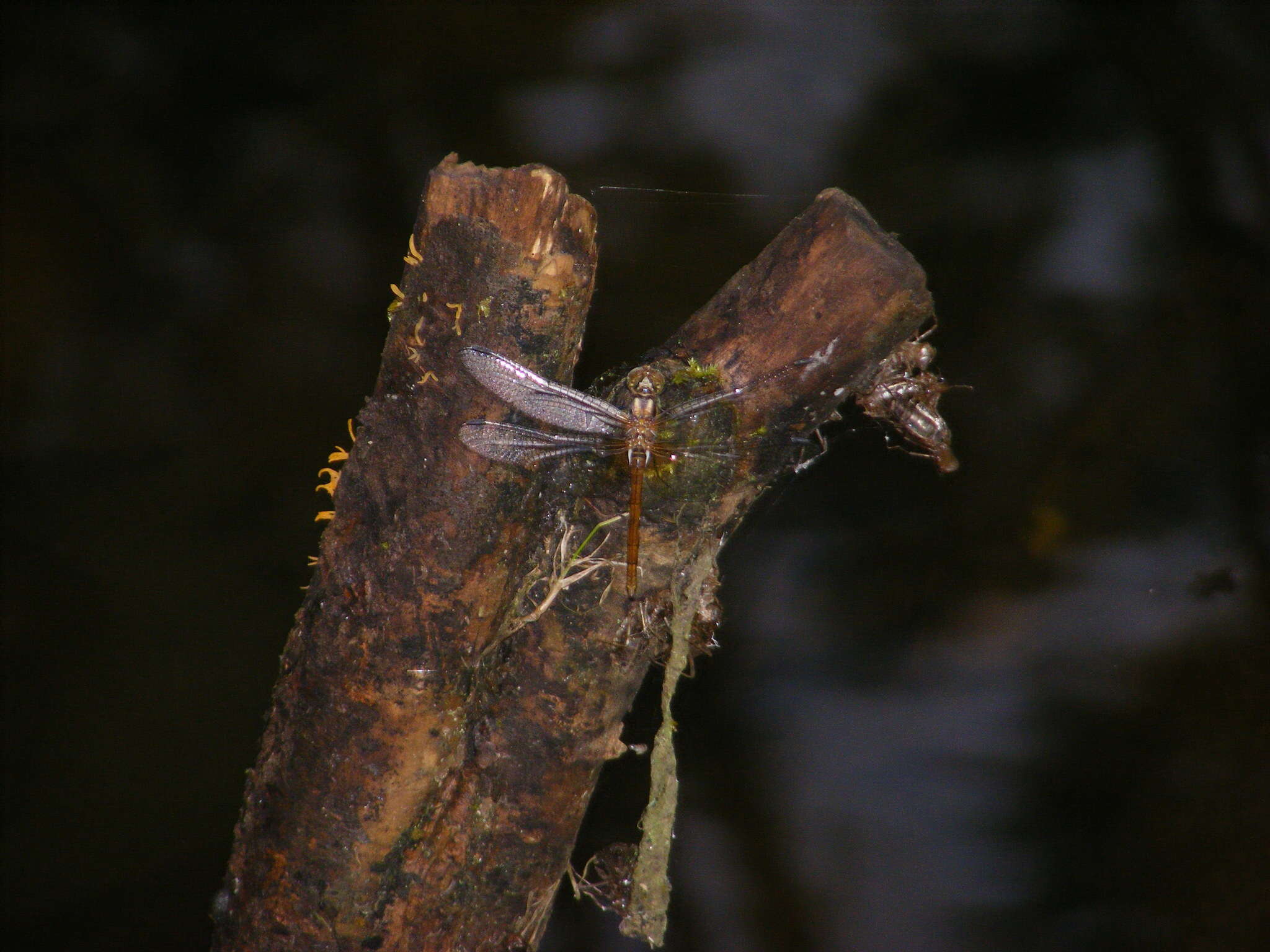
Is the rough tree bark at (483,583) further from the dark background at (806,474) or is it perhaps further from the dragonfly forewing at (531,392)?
the dark background at (806,474)

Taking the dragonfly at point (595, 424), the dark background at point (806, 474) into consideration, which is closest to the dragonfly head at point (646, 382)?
the dragonfly at point (595, 424)

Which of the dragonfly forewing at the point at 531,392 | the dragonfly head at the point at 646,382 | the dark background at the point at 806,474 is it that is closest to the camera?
the dragonfly forewing at the point at 531,392

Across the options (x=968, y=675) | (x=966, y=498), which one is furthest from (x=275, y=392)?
(x=968, y=675)

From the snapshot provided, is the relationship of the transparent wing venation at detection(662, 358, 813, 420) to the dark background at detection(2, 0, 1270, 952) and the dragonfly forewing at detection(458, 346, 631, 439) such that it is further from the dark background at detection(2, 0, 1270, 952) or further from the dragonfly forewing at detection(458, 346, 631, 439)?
the dark background at detection(2, 0, 1270, 952)

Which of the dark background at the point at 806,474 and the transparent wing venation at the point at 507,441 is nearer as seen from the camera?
the transparent wing venation at the point at 507,441

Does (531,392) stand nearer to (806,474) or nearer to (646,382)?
(646,382)

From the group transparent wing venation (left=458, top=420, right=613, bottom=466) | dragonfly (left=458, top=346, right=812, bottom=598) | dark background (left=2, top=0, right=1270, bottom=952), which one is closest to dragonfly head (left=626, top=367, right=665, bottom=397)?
dragonfly (left=458, top=346, right=812, bottom=598)

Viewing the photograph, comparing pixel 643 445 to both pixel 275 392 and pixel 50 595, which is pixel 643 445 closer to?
pixel 275 392
